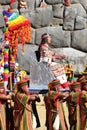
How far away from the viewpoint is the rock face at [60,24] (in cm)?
1541

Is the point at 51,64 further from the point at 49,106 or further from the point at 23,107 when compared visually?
the point at 23,107

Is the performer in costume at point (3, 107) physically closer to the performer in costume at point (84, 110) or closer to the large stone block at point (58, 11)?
the performer in costume at point (84, 110)

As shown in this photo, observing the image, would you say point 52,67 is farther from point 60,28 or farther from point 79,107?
point 60,28

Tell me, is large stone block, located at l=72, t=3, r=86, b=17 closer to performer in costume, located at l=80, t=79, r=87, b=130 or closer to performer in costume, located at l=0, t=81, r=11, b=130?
performer in costume, located at l=80, t=79, r=87, b=130

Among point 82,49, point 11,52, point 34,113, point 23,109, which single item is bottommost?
point 82,49

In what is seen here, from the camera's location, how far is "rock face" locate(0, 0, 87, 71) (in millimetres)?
15406

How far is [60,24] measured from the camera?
1600 centimetres

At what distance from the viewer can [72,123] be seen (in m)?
6.60

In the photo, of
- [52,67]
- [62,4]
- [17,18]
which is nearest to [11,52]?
[17,18]

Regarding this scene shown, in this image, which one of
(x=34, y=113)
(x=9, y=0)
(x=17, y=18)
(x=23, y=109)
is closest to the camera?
(x=23, y=109)

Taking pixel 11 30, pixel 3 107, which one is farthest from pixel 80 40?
pixel 3 107

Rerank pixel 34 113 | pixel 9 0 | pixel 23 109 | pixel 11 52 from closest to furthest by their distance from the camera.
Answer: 1. pixel 23 109
2. pixel 34 113
3. pixel 11 52
4. pixel 9 0

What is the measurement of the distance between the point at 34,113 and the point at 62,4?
32.2 feet

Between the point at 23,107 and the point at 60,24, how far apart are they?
10056 millimetres
